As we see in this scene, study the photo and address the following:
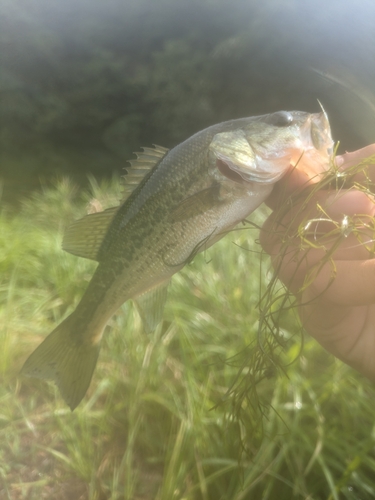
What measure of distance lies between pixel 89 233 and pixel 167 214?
229 millimetres

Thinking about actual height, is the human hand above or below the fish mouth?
below

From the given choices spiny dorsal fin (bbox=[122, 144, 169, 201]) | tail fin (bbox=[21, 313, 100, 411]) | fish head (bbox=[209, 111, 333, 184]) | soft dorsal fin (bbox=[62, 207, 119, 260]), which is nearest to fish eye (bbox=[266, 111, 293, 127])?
fish head (bbox=[209, 111, 333, 184])

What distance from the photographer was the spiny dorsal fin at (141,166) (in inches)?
33.3

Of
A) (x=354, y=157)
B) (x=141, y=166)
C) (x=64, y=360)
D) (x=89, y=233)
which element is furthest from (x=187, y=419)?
(x=354, y=157)

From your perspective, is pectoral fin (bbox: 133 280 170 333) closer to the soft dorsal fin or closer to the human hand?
the soft dorsal fin

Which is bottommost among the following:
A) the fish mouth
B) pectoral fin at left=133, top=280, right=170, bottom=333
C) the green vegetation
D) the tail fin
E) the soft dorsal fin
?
the green vegetation

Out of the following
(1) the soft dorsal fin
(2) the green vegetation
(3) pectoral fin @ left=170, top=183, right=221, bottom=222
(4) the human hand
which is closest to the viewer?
(4) the human hand

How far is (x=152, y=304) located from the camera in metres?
0.89

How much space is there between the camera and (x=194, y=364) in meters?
1.29

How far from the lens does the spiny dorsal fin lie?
Result: 84cm

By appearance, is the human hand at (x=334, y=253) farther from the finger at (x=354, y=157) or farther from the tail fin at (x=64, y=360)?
the tail fin at (x=64, y=360)

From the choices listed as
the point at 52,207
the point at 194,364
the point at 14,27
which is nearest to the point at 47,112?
the point at 14,27

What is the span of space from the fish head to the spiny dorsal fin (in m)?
0.16

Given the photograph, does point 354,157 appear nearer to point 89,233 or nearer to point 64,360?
point 89,233
